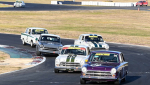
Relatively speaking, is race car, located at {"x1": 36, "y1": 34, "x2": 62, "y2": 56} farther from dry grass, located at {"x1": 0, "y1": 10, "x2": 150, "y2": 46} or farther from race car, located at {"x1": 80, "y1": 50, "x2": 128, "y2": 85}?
dry grass, located at {"x1": 0, "y1": 10, "x2": 150, "y2": 46}

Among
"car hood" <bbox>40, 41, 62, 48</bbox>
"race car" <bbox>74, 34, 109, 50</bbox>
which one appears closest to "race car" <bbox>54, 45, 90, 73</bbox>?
"car hood" <bbox>40, 41, 62, 48</bbox>

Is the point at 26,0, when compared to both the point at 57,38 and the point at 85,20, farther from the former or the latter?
the point at 57,38

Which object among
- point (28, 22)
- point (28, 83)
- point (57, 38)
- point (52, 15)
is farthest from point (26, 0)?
point (28, 83)

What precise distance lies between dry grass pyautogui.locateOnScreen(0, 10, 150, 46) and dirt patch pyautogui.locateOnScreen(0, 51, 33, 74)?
27.3 m

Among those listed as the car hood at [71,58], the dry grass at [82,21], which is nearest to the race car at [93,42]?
the car hood at [71,58]

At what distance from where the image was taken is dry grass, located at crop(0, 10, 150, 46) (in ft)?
182

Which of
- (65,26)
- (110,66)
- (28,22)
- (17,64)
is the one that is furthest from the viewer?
(28,22)

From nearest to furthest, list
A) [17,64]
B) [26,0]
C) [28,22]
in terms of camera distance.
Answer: [17,64] < [28,22] < [26,0]

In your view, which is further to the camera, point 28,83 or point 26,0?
point 26,0

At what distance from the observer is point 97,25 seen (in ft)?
199

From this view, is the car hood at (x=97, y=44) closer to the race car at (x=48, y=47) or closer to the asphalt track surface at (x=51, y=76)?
the race car at (x=48, y=47)

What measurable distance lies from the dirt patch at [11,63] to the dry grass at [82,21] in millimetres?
27335

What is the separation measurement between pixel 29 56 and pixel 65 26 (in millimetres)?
32330

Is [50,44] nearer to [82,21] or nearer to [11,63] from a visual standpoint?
[11,63]
